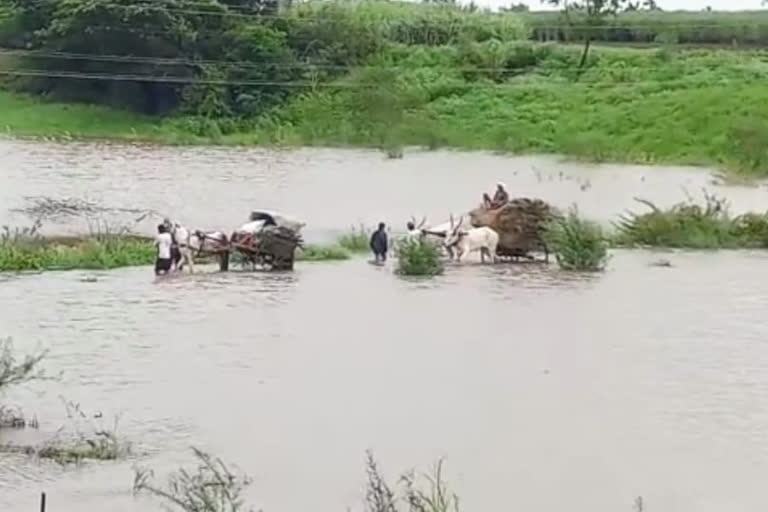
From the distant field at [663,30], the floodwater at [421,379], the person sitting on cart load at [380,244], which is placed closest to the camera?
the floodwater at [421,379]

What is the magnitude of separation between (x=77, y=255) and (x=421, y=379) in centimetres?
1111

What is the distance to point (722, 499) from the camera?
13516mm

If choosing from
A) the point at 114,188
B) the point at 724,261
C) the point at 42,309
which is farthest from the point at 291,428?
the point at 114,188

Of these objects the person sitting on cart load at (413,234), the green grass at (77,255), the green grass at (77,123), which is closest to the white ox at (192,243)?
the green grass at (77,255)

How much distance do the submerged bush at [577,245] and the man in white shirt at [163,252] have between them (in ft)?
21.4

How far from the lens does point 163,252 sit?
2519cm

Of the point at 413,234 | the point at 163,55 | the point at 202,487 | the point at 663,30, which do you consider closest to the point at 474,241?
the point at 413,234

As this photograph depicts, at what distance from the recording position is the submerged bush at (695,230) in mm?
29906

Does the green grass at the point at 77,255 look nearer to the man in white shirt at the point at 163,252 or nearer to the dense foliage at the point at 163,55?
the man in white shirt at the point at 163,252

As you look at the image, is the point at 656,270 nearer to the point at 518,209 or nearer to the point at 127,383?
the point at 518,209

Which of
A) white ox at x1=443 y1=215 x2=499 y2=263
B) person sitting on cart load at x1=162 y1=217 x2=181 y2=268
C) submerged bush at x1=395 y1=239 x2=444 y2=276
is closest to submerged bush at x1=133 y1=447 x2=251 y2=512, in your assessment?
person sitting on cart load at x1=162 y1=217 x2=181 y2=268

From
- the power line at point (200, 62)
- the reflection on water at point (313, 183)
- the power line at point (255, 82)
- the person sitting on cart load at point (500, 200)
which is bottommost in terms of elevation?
the reflection on water at point (313, 183)

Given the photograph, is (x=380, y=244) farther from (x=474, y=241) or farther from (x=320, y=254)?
(x=474, y=241)

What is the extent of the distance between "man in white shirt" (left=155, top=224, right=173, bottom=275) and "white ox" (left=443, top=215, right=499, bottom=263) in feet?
17.3
